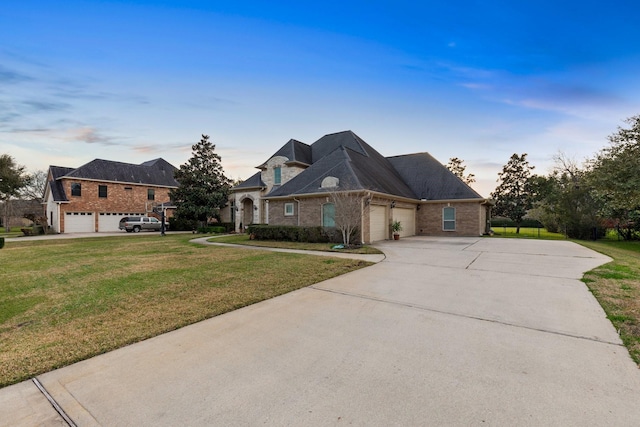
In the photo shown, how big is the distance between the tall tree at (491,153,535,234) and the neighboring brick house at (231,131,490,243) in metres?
10.3

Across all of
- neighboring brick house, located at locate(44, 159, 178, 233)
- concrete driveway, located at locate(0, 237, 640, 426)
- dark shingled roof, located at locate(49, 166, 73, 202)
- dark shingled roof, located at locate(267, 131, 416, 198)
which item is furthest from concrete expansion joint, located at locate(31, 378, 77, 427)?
dark shingled roof, located at locate(49, 166, 73, 202)

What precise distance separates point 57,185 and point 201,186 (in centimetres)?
1457

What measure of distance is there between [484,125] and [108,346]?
63.8 ft

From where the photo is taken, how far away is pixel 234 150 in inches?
1152

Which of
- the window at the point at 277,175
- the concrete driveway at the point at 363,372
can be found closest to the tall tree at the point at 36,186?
the window at the point at 277,175

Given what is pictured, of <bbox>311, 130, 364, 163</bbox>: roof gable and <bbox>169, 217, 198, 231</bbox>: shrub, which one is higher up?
<bbox>311, 130, 364, 163</bbox>: roof gable

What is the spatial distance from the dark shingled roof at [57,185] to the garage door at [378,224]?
97.6 ft

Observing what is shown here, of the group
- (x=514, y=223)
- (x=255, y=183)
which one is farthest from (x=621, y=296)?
(x=514, y=223)

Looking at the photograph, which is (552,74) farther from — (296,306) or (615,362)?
(296,306)

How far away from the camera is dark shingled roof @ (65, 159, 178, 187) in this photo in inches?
1136

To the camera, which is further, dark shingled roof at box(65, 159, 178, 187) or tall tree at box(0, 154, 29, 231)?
tall tree at box(0, 154, 29, 231)

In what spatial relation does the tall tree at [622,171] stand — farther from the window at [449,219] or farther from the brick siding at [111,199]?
the brick siding at [111,199]

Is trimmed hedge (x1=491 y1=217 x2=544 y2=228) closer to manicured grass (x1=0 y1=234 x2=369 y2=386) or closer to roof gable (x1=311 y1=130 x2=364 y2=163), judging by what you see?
roof gable (x1=311 y1=130 x2=364 y2=163)

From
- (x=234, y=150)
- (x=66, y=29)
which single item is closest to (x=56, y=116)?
(x=66, y=29)
